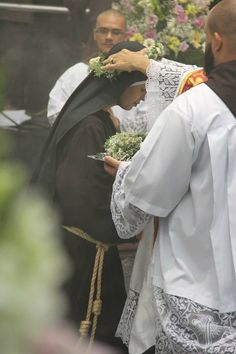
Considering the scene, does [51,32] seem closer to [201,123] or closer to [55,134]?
[55,134]

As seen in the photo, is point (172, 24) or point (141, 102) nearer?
point (141, 102)

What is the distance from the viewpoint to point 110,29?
4.55 metres

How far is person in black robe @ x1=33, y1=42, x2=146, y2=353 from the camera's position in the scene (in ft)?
9.91

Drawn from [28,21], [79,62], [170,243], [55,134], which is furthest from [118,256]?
[28,21]

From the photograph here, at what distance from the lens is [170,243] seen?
251 cm

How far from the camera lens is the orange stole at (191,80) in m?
2.89

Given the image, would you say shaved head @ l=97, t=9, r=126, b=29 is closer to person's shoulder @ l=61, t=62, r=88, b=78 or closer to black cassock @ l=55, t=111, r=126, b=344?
person's shoulder @ l=61, t=62, r=88, b=78

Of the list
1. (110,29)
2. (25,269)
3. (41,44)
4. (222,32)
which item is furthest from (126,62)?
(25,269)

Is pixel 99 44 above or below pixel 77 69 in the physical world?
above

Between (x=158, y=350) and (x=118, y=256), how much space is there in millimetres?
729

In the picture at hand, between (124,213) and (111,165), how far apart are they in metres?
0.25

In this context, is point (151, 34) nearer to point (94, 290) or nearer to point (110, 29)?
point (110, 29)

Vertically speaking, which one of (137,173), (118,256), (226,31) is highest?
(226,31)

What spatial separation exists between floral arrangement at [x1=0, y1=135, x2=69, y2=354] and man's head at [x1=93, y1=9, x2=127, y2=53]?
394cm
